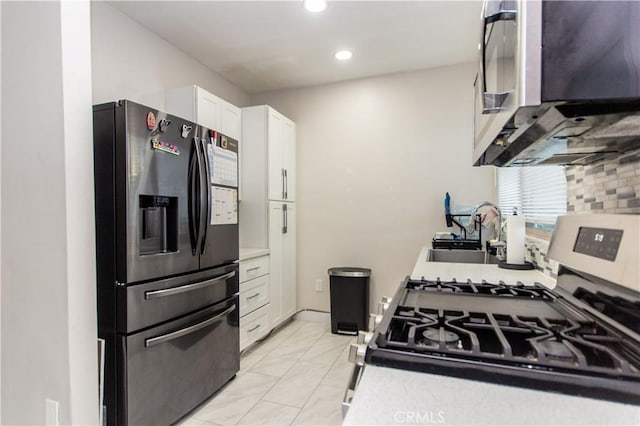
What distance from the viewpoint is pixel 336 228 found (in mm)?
3641

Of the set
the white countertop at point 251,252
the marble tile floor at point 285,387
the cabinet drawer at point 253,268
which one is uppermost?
the white countertop at point 251,252

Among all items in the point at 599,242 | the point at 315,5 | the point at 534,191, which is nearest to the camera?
the point at 599,242

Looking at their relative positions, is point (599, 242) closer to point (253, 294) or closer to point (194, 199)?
point (194, 199)

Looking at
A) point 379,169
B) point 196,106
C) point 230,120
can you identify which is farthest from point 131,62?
point 379,169

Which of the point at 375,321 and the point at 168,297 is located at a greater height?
the point at 375,321

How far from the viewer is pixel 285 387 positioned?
7.51 feet

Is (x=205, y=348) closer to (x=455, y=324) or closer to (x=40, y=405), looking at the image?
(x=40, y=405)

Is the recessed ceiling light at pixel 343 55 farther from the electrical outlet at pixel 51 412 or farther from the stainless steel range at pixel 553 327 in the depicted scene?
the electrical outlet at pixel 51 412

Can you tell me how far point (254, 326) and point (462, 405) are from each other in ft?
8.27

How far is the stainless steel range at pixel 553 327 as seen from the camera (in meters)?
0.55

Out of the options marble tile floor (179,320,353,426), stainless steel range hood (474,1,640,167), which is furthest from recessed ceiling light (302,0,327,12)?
marble tile floor (179,320,353,426)

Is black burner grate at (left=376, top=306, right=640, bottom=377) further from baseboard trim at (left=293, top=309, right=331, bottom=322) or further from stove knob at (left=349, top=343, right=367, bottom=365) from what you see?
baseboard trim at (left=293, top=309, right=331, bottom=322)

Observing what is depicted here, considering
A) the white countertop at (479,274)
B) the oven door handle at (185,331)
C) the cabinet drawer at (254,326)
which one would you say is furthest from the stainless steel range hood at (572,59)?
the cabinet drawer at (254,326)

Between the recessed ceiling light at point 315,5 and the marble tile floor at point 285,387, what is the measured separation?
2541 mm
